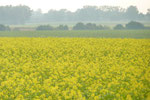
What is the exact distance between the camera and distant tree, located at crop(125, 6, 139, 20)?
511ft

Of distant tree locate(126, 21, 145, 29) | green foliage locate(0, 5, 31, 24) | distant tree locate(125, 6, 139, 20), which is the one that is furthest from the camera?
distant tree locate(125, 6, 139, 20)

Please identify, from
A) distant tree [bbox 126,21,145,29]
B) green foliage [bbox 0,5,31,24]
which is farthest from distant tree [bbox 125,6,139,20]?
distant tree [bbox 126,21,145,29]

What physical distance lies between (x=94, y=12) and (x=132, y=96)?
147 meters

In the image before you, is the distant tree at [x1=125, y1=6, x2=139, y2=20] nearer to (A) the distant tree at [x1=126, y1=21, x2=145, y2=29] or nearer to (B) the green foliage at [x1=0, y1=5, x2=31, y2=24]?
(B) the green foliage at [x1=0, y1=5, x2=31, y2=24]

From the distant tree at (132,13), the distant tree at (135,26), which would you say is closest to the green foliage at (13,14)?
the distant tree at (132,13)

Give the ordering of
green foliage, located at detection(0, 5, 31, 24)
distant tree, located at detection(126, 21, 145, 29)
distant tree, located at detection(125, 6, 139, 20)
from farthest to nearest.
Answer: distant tree, located at detection(125, 6, 139, 20) < green foliage, located at detection(0, 5, 31, 24) < distant tree, located at detection(126, 21, 145, 29)

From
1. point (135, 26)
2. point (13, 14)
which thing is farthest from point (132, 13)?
point (135, 26)

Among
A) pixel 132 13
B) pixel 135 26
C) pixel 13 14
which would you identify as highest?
pixel 13 14

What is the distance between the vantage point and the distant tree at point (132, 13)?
511 ft

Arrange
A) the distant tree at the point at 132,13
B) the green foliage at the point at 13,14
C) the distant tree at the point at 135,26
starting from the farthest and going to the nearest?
the distant tree at the point at 132,13, the green foliage at the point at 13,14, the distant tree at the point at 135,26

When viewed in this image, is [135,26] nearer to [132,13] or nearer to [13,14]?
[13,14]

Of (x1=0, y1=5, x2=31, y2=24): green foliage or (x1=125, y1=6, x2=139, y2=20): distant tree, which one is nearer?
(x1=0, y1=5, x2=31, y2=24): green foliage

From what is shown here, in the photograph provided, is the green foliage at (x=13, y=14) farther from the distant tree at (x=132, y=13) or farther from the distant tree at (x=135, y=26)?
the distant tree at (x=135, y=26)

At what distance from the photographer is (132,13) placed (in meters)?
158
